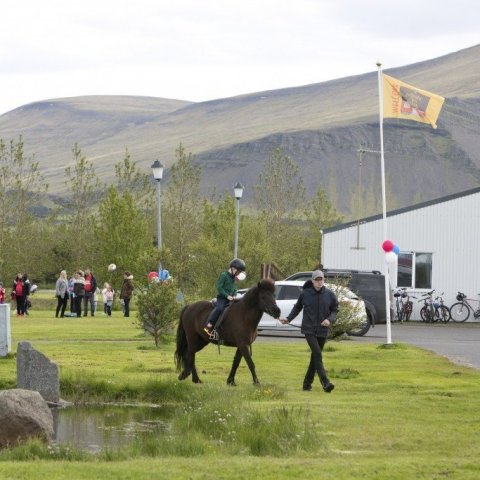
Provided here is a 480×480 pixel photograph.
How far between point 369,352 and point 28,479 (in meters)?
18.2

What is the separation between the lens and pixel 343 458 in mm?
12430

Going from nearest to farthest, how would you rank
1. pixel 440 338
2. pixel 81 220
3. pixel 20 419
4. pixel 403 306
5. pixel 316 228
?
pixel 20 419, pixel 440 338, pixel 403 306, pixel 81 220, pixel 316 228

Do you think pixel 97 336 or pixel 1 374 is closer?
pixel 1 374

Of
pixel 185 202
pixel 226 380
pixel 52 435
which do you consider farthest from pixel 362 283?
pixel 185 202

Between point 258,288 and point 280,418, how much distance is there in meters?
6.46

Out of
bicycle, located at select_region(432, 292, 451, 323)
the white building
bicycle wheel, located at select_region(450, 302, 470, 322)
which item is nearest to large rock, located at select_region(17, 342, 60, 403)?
bicycle, located at select_region(432, 292, 451, 323)

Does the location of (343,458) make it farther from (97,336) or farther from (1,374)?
(97,336)

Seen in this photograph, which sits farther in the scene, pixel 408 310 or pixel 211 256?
pixel 211 256

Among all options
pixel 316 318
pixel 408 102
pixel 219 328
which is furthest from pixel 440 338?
pixel 316 318

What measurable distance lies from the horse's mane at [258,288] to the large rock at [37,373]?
3.32 m

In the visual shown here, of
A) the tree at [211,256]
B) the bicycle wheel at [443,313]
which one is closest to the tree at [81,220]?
the tree at [211,256]

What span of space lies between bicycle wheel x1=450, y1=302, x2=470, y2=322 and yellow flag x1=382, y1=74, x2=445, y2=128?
20.3m

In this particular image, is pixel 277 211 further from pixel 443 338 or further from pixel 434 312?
pixel 443 338

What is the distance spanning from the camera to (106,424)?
17.3 metres
